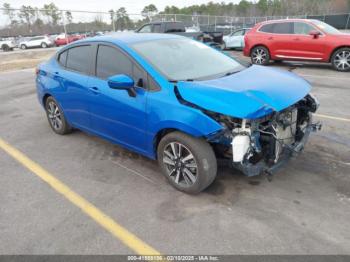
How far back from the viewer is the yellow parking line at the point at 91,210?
9.38ft

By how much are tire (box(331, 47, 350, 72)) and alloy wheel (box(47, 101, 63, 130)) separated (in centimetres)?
908

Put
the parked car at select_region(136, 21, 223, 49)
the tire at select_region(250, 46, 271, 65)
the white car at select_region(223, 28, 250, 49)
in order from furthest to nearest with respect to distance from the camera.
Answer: the white car at select_region(223, 28, 250, 49), the parked car at select_region(136, 21, 223, 49), the tire at select_region(250, 46, 271, 65)

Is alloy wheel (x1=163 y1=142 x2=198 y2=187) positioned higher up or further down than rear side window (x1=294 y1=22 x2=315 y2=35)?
further down

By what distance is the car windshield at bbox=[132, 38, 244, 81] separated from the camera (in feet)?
12.4

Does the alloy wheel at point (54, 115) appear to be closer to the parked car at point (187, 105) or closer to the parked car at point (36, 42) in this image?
the parked car at point (187, 105)

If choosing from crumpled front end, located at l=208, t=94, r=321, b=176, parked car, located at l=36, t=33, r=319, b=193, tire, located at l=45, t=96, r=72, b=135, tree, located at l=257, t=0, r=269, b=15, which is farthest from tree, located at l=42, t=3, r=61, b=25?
tree, located at l=257, t=0, r=269, b=15

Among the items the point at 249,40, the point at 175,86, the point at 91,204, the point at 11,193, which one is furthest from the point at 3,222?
the point at 249,40

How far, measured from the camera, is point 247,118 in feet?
9.93

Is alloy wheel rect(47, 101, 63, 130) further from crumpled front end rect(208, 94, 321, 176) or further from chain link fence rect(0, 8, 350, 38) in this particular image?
chain link fence rect(0, 8, 350, 38)

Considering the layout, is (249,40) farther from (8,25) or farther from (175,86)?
(8,25)

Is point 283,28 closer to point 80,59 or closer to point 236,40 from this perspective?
point 236,40

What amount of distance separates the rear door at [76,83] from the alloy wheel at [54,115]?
1.17 feet

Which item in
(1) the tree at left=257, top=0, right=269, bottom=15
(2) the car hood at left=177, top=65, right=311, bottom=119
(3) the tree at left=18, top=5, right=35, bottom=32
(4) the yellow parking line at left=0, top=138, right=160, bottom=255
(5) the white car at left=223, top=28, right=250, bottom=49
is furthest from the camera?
(1) the tree at left=257, top=0, right=269, bottom=15

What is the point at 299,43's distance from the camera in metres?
11.1
